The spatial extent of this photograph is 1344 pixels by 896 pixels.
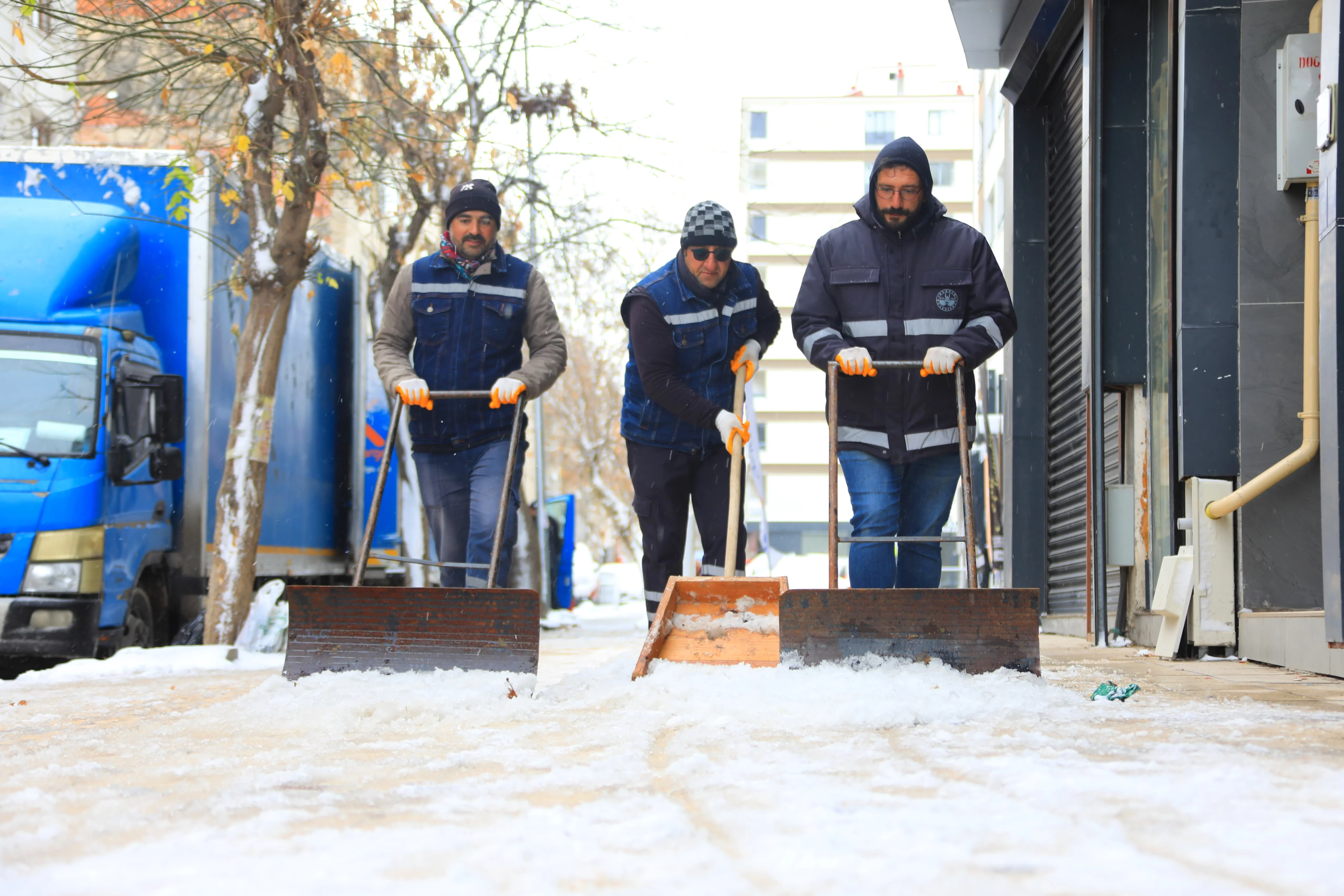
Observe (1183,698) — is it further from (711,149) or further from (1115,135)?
(711,149)

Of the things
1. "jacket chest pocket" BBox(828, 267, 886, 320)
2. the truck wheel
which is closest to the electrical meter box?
"jacket chest pocket" BBox(828, 267, 886, 320)

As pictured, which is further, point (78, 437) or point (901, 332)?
point (78, 437)

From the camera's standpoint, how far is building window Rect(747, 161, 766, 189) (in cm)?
5947

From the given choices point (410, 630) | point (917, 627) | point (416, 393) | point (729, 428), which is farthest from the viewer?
point (729, 428)

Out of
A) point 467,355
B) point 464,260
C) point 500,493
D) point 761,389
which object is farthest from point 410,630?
point 761,389

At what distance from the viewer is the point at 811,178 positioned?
6088cm

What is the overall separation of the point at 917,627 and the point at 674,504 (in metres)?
1.60

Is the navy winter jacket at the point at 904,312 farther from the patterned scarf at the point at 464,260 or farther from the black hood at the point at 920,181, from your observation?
the patterned scarf at the point at 464,260

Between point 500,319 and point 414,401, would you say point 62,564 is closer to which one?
point 414,401

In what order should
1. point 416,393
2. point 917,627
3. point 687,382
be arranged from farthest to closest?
point 687,382, point 416,393, point 917,627

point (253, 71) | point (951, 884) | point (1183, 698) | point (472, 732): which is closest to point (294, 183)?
point (253, 71)

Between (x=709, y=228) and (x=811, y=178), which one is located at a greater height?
(x=811, y=178)

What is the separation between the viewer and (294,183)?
317 inches

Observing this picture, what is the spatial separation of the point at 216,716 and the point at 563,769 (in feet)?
5.78
